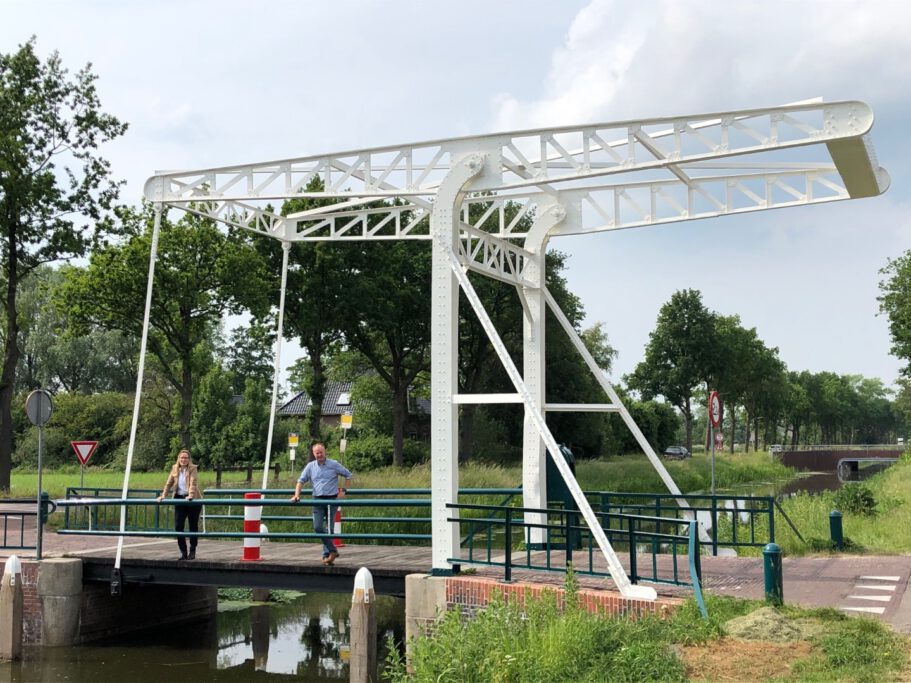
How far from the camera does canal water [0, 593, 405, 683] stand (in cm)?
1203

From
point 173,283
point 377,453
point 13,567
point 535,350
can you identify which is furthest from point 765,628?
point 377,453

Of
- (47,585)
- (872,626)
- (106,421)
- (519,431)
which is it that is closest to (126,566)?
(47,585)

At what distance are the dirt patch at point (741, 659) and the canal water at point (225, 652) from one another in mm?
5967

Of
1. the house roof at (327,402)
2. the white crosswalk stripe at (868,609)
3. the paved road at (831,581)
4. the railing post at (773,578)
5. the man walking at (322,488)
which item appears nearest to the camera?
the railing post at (773,578)

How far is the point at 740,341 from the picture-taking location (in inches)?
2672

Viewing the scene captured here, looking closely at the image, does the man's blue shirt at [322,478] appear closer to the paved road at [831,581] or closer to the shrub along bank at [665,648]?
the paved road at [831,581]

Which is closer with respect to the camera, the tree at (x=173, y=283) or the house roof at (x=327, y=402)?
the tree at (x=173, y=283)

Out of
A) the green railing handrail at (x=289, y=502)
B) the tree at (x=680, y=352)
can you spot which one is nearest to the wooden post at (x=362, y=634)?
the green railing handrail at (x=289, y=502)

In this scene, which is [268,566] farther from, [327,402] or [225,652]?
[327,402]

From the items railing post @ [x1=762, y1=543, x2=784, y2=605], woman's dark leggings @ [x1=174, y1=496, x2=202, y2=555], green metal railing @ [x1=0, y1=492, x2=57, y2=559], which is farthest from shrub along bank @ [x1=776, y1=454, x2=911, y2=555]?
green metal railing @ [x1=0, y1=492, x2=57, y2=559]

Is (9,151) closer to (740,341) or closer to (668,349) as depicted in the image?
(668,349)

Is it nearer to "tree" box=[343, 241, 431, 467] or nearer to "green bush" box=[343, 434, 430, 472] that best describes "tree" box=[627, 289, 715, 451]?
"green bush" box=[343, 434, 430, 472]

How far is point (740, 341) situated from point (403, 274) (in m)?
35.3

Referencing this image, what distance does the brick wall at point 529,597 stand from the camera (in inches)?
353
